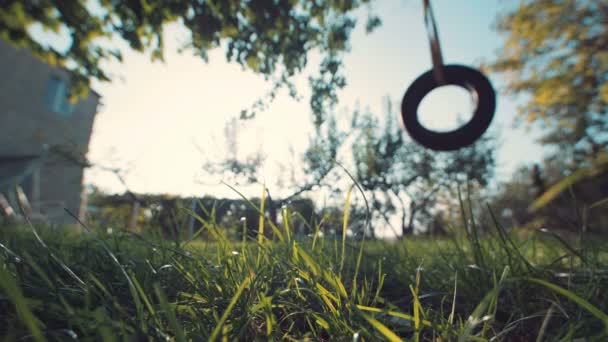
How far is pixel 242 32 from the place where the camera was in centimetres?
402

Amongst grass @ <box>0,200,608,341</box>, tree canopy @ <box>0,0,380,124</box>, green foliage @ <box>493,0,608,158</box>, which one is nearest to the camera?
grass @ <box>0,200,608,341</box>

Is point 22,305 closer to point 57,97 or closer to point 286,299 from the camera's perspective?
point 286,299


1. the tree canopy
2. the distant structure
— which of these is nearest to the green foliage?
the tree canopy

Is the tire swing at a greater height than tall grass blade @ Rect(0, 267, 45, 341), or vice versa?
the tire swing

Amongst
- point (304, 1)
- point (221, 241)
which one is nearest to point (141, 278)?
point (221, 241)

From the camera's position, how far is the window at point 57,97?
15891mm

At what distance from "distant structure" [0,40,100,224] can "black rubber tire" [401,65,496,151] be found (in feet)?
48.5

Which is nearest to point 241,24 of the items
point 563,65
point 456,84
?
point 456,84

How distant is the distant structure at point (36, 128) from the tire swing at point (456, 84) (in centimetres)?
1479

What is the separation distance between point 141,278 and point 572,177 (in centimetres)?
112

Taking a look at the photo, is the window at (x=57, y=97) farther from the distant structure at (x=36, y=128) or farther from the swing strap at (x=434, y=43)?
the swing strap at (x=434, y=43)

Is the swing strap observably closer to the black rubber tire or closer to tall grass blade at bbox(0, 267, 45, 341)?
the black rubber tire

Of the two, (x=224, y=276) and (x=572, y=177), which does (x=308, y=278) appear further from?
(x=572, y=177)

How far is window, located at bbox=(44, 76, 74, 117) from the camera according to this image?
52.1 feet
